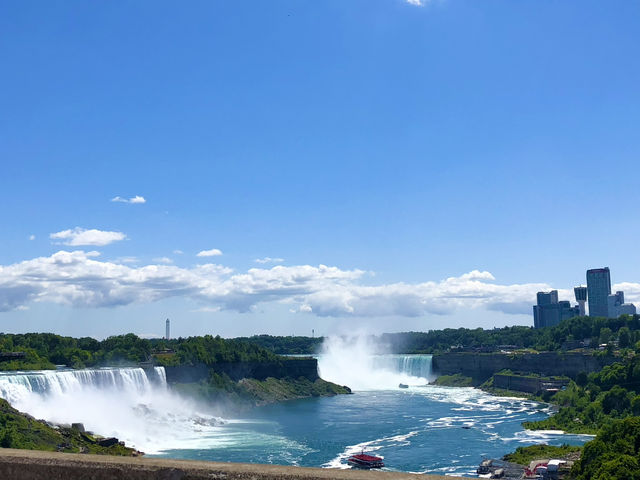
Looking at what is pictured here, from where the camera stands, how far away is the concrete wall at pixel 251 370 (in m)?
92.4

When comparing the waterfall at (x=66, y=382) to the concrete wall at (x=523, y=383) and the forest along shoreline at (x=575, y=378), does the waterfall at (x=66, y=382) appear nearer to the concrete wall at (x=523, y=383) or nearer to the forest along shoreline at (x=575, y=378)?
the forest along shoreline at (x=575, y=378)

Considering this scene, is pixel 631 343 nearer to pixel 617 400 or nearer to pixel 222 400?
pixel 617 400

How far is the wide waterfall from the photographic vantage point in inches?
2309

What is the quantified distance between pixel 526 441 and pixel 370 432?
16.0 meters

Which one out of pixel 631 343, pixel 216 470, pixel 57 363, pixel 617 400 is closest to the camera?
pixel 216 470

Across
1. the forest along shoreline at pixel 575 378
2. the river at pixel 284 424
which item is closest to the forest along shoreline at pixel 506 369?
the forest along shoreline at pixel 575 378

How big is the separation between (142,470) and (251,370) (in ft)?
348

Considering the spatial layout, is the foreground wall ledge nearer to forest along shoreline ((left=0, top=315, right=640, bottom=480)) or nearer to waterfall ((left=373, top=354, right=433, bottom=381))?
forest along shoreline ((left=0, top=315, right=640, bottom=480))

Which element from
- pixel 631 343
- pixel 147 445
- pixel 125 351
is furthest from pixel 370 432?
pixel 631 343

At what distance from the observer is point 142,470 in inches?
297

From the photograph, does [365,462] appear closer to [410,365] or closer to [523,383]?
[523,383]

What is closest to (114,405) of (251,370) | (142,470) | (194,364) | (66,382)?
(66,382)

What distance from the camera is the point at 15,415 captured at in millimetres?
50438

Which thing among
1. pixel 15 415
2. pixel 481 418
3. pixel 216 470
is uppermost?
pixel 216 470
